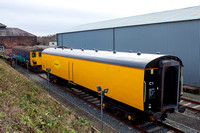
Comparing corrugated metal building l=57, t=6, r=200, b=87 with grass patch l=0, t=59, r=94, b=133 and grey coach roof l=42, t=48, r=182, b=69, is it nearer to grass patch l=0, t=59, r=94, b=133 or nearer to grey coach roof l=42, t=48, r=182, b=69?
grey coach roof l=42, t=48, r=182, b=69

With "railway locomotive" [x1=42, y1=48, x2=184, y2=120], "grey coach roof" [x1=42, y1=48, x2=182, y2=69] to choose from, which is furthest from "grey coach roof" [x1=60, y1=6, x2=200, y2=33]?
"grey coach roof" [x1=42, y1=48, x2=182, y2=69]

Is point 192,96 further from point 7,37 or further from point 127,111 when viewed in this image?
point 7,37

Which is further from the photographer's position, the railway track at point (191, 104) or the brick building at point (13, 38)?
the brick building at point (13, 38)

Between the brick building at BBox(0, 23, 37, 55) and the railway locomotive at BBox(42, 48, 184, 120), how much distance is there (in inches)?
1675

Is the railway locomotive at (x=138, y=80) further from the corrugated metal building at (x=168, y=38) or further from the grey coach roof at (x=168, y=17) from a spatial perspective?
the grey coach roof at (x=168, y=17)

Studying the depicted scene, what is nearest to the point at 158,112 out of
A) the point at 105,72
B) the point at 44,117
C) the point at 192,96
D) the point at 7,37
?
the point at 105,72

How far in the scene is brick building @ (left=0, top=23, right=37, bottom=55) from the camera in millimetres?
47750

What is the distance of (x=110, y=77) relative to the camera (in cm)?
1005

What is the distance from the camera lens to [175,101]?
9297 millimetres

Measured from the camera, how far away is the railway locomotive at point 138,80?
26.8 ft

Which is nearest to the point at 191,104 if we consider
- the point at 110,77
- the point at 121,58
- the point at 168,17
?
the point at 110,77

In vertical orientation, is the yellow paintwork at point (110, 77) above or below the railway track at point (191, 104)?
above

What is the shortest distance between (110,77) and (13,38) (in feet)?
152

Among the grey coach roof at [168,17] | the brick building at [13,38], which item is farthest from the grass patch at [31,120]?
the brick building at [13,38]
